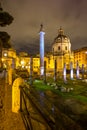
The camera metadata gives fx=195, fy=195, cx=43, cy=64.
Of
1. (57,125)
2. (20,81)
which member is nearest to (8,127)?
(20,81)

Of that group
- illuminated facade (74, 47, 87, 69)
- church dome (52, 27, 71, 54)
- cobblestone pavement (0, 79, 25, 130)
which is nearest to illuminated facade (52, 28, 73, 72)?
church dome (52, 27, 71, 54)

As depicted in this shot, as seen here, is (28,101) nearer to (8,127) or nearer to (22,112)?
(22,112)

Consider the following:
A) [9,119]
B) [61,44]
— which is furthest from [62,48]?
[9,119]

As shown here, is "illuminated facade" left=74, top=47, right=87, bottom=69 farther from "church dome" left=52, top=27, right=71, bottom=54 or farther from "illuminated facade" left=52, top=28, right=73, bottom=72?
"church dome" left=52, top=27, right=71, bottom=54

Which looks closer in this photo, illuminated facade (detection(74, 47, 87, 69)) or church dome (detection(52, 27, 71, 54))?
church dome (detection(52, 27, 71, 54))

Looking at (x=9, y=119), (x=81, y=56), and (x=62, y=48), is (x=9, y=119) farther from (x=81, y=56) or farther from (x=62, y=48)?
(x=81, y=56)

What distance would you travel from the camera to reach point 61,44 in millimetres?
97438

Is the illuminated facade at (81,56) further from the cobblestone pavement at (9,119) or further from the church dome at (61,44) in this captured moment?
the cobblestone pavement at (9,119)

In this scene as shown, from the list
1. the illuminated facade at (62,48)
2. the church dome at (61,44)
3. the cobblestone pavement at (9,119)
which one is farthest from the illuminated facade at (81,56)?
the cobblestone pavement at (9,119)

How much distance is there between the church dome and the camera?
320 ft

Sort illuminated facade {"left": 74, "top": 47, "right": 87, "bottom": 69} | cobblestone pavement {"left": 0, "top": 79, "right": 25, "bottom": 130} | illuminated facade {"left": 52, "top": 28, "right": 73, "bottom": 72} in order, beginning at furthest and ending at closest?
illuminated facade {"left": 74, "top": 47, "right": 87, "bottom": 69}, illuminated facade {"left": 52, "top": 28, "right": 73, "bottom": 72}, cobblestone pavement {"left": 0, "top": 79, "right": 25, "bottom": 130}

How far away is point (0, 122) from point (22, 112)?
146 cm

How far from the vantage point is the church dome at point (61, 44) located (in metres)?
97.7

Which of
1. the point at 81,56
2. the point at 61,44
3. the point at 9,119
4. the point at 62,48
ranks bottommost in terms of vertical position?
the point at 9,119
